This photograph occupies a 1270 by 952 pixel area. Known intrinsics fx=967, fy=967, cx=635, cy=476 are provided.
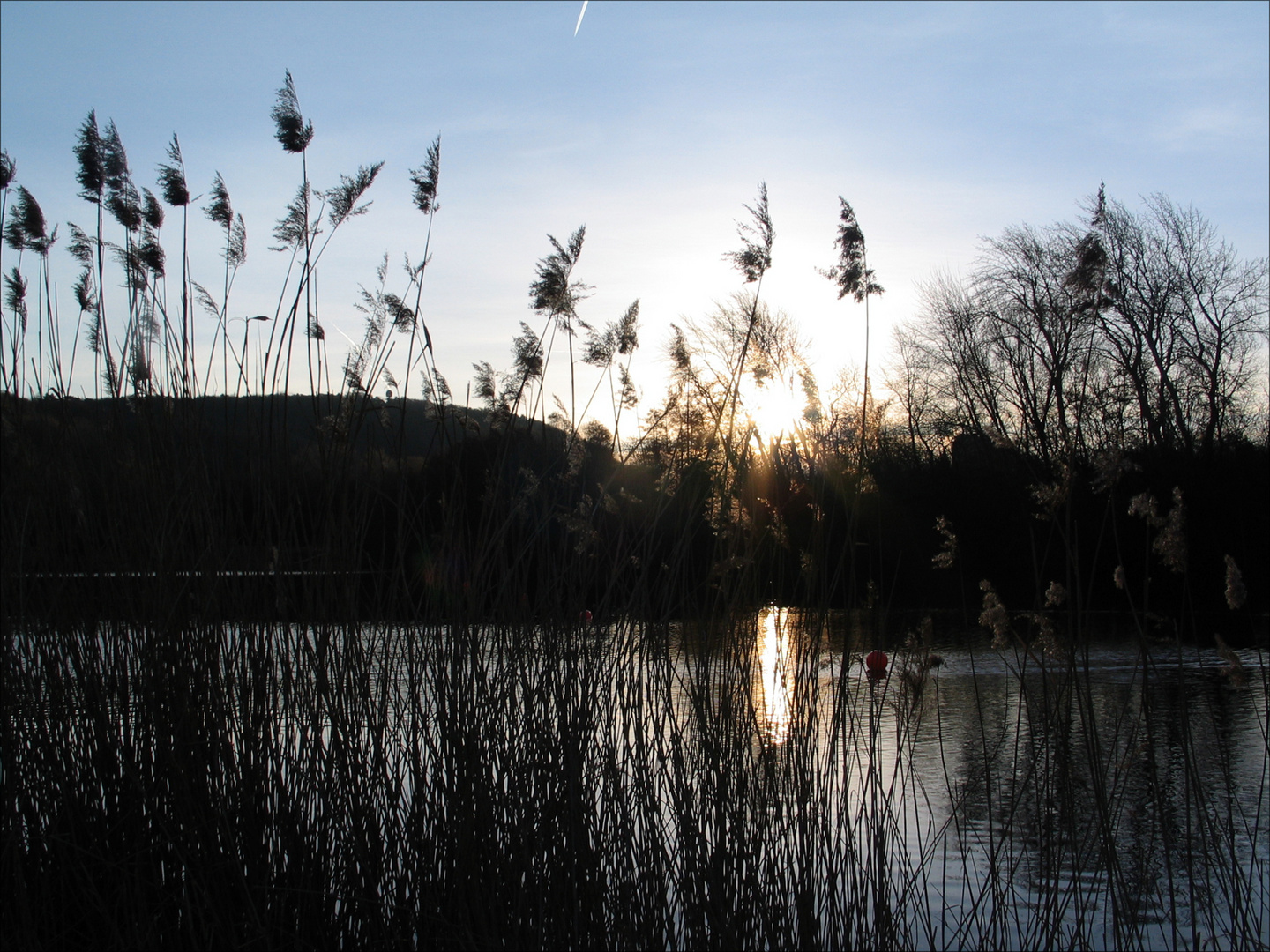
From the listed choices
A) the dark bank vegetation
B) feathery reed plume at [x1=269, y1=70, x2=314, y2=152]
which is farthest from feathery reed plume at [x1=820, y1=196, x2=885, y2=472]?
feathery reed plume at [x1=269, y1=70, x2=314, y2=152]

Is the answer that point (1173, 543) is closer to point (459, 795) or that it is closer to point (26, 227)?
point (459, 795)

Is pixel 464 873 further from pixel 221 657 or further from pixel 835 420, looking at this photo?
pixel 835 420

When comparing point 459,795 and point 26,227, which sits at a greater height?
point 26,227

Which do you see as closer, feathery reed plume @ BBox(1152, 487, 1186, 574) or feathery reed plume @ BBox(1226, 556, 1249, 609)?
feathery reed plume @ BBox(1152, 487, 1186, 574)

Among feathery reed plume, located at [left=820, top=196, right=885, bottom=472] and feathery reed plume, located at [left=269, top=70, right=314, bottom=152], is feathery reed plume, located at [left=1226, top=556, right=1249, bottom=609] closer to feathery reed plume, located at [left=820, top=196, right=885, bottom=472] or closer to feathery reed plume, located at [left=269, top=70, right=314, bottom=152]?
feathery reed plume, located at [left=820, top=196, right=885, bottom=472]

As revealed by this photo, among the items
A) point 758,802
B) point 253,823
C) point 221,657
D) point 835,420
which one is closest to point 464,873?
point 253,823

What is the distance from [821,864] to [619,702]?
62 centimetres

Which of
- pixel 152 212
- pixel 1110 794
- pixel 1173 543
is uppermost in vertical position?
pixel 152 212

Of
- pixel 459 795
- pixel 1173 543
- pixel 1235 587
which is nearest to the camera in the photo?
pixel 1173 543

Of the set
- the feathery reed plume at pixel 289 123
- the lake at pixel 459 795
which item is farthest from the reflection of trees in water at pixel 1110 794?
the feathery reed plume at pixel 289 123

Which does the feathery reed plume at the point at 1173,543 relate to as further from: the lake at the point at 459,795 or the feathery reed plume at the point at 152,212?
the feathery reed plume at the point at 152,212

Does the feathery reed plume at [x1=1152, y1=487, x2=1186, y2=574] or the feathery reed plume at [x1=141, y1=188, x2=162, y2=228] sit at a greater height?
the feathery reed plume at [x1=141, y1=188, x2=162, y2=228]

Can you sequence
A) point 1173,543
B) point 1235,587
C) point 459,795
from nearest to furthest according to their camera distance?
point 1173,543
point 459,795
point 1235,587

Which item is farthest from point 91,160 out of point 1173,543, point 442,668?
point 1173,543
